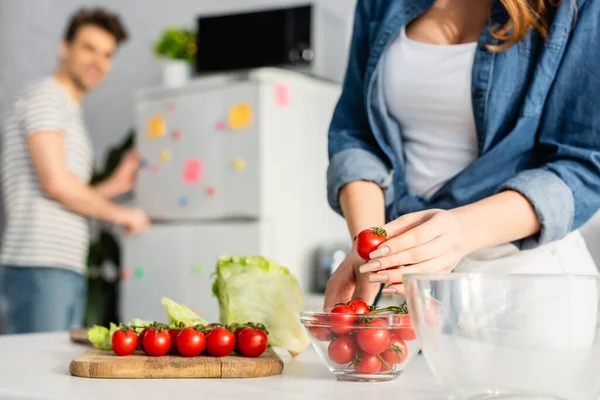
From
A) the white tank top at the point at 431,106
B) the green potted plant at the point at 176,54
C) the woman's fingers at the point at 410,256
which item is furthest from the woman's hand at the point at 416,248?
the green potted plant at the point at 176,54

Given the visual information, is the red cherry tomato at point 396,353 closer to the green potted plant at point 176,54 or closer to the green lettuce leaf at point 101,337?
the green lettuce leaf at point 101,337

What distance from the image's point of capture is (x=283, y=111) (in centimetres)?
291

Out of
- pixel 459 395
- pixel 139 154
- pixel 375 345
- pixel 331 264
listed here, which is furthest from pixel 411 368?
pixel 139 154

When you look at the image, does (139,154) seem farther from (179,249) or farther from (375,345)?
(375,345)

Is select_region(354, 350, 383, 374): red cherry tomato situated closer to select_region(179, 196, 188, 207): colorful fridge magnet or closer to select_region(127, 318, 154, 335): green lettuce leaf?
select_region(127, 318, 154, 335): green lettuce leaf

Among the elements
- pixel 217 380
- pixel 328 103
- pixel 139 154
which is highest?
pixel 328 103

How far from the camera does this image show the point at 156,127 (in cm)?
316

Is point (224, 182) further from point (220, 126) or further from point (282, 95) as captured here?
point (282, 95)

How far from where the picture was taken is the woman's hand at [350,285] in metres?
0.95

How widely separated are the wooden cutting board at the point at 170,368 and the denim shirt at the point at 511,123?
1.08 ft

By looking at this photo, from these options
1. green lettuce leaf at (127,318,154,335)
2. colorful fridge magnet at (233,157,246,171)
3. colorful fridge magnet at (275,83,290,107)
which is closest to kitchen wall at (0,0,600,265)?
colorful fridge magnet at (275,83,290,107)

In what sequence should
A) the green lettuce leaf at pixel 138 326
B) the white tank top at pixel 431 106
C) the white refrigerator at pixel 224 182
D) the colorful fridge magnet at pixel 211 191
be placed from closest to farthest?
the green lettuce leaf at pixel 138 326, the white tank top at pixel 431 106, the white refrigerator at pixel 224 182, the colorful fridge magnet at pixel 211 191

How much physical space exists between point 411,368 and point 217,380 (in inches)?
9.7

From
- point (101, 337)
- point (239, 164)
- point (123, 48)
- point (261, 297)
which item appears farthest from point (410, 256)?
point (123, 48)
